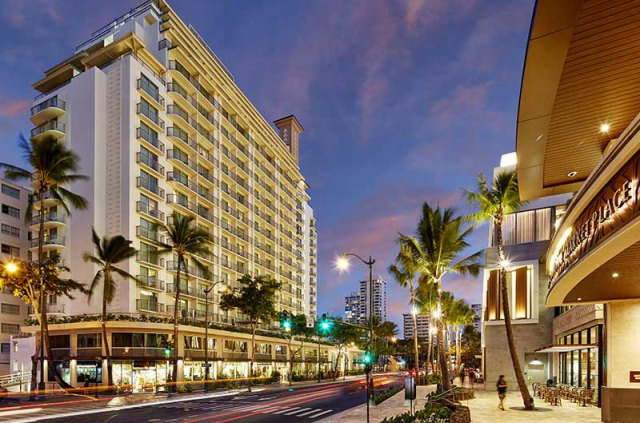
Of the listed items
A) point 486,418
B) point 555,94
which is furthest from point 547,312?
point 555,94

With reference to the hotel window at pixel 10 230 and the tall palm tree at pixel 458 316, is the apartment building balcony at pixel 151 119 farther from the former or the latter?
the tall palm tree at pixel 458 316

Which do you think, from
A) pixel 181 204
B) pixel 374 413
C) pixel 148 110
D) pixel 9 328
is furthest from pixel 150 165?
pixel 374 413

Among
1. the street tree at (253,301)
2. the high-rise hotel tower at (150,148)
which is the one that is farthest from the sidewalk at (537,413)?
the street tree at (253,301)

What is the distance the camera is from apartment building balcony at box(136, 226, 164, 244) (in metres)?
50.6

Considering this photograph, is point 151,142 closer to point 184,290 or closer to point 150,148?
point 150,148

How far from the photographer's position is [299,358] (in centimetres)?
8894

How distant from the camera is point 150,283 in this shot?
51500 millimetres

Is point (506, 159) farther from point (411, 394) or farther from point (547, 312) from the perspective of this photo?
point (411, 394)

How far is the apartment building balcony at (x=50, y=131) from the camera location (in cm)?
5488

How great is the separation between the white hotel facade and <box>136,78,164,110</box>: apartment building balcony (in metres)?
0.14

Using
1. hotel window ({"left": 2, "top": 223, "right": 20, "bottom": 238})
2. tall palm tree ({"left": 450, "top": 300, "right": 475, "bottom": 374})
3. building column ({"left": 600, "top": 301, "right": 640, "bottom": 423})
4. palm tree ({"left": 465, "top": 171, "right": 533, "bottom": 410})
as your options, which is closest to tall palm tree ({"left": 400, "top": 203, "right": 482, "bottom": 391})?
palm tree ({"left": 465, "top": 171, "right": 533, "bottom": 410})

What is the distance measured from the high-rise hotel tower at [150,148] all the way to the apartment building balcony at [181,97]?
16 centimetres

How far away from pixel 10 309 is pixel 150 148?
2822cm

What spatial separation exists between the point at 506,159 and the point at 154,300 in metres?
40.9
